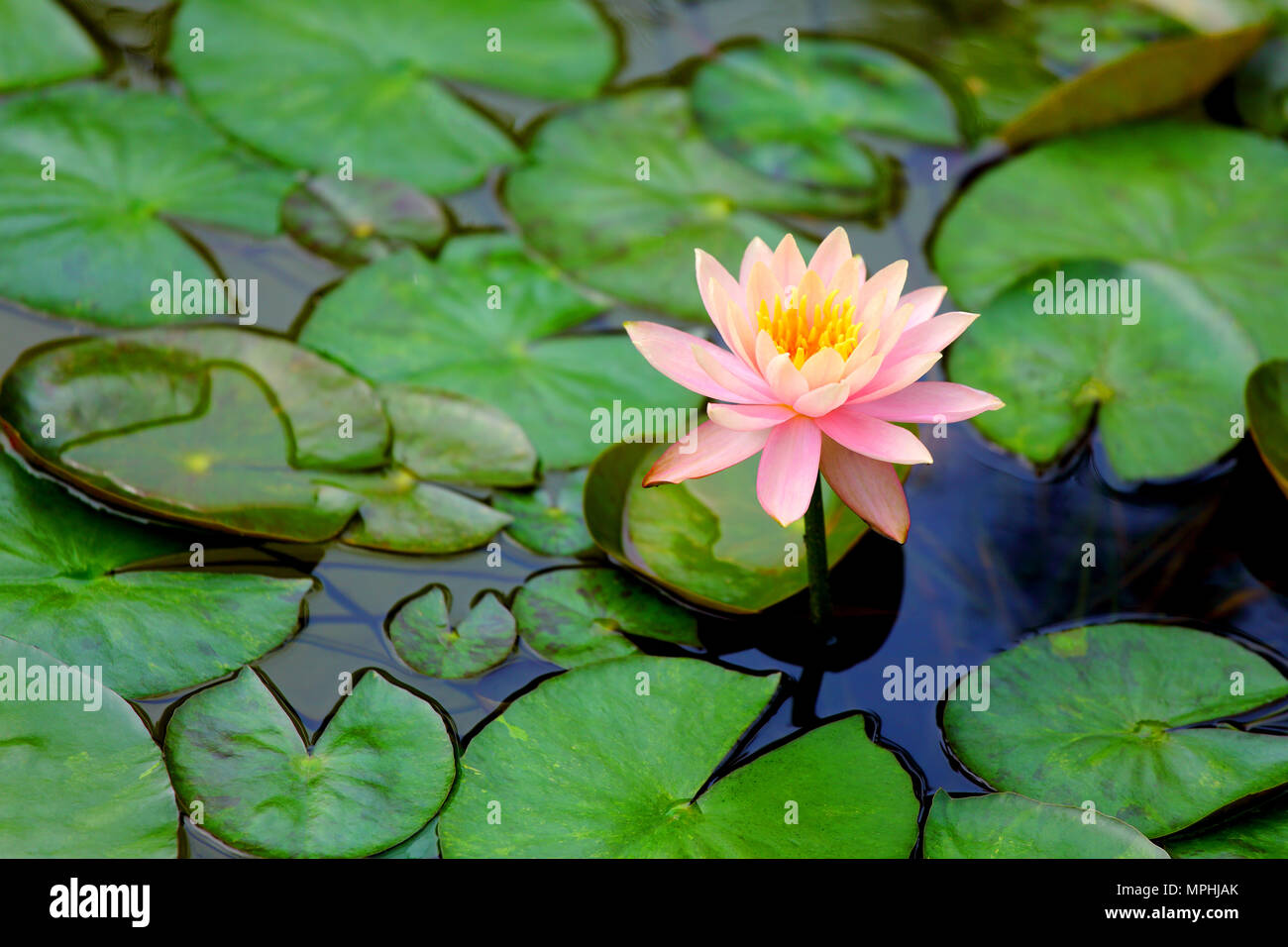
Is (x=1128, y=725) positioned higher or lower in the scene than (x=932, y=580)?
lower

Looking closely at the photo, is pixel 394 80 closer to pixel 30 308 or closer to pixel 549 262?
pixel 549 262

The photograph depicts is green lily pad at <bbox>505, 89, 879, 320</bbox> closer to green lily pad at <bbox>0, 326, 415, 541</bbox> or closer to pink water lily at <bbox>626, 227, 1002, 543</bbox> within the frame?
green lily pad at <bbox>0, 326, 415, 541</bbox>

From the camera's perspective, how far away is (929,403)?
2.04m

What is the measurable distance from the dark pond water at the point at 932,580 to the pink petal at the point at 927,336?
70 centimetres

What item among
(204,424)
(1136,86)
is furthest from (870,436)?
(1136,86)

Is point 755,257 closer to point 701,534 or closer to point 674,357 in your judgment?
point 674,357

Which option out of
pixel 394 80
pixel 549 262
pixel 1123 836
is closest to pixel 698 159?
pixel 549 262

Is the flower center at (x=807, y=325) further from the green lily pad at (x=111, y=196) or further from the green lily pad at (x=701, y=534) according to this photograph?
the green lily pad at (x=111, y=196)

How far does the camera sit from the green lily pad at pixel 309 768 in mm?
1977

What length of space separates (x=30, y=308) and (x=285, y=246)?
0.73 meters

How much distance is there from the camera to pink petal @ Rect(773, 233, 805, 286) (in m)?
2.16

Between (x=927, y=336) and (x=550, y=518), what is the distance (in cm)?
106

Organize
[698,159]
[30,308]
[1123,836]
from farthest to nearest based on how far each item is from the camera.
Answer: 1. [698,159]
2. [30,308]
3. [1123,836]
